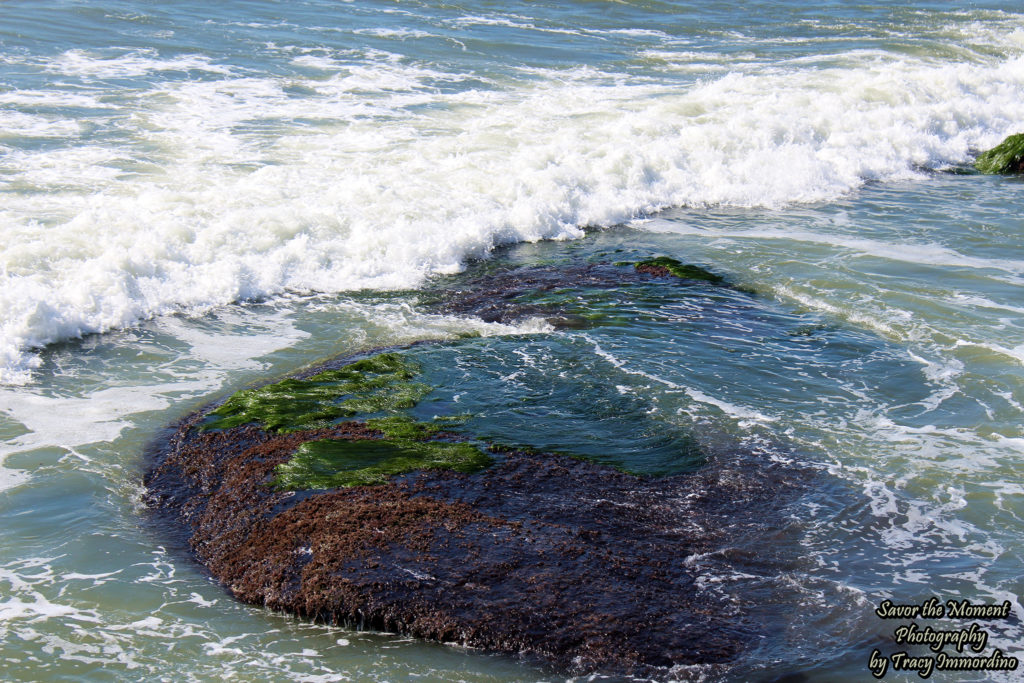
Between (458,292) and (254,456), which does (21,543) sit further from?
(458,292)

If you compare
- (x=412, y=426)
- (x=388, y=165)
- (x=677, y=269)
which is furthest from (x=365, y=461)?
(x=388, y=165)

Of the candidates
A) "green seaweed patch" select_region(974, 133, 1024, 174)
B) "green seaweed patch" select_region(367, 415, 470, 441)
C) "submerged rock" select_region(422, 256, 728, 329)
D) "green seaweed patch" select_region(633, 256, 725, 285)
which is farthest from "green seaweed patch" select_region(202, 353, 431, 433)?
"green seaweed patch" select_region(974, 133, 1024, 174)

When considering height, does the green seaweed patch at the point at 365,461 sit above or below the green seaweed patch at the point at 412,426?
below

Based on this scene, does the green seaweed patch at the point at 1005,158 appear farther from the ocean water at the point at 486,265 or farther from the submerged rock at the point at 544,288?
the submerged rock at the point at 544,288

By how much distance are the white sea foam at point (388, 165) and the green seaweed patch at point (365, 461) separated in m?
3.68

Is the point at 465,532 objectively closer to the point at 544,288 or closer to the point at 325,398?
the point at 325,398

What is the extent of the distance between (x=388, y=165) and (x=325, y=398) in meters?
7.26

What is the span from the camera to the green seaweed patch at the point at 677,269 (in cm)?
1128

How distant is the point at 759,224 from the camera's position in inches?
546

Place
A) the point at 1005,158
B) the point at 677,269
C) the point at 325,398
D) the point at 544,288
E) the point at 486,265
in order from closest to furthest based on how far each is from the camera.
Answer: the point at 325,398 → the point at 544,288 → the point at 677,269 → the point at 486,265 → the point at 1005,158

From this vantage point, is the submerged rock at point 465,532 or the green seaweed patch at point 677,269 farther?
the green seaweed patch at point 677,269

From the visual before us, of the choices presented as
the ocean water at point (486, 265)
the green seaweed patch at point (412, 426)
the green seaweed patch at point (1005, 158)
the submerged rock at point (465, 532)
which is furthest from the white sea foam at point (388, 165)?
the green seaweed patch at point (412, 426)

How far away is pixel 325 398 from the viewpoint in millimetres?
8078

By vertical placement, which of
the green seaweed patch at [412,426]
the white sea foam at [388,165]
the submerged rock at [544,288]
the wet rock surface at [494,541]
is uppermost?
the white sea foam at [388,165]
